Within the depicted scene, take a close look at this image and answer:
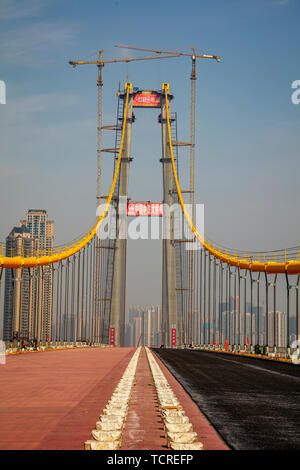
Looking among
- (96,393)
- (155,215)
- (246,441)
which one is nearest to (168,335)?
(155,215)

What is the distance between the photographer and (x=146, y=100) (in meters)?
130

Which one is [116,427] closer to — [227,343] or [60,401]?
[60,401]

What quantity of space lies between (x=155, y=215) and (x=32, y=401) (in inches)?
3976

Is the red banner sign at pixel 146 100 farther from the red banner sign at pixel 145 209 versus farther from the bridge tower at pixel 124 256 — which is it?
the red banner sign at pixel 145 209

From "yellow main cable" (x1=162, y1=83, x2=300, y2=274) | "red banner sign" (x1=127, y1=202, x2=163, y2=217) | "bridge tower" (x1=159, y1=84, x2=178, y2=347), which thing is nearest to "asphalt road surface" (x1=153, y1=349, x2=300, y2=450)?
"yellow main cable" (x1=162, y1=83, x2=300, y2=274)

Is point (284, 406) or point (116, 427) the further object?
point (284, 406)

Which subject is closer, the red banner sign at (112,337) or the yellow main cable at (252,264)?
the yellow main cable at (252,264)

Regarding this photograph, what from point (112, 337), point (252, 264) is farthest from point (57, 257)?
point (112, 337)

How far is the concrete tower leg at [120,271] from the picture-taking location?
10844 cm

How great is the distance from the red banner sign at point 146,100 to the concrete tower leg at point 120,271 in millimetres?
8301

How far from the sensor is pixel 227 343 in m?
73.9

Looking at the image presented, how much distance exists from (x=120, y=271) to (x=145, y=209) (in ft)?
38.7

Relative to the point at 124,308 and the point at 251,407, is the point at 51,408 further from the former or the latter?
the point at 124,308

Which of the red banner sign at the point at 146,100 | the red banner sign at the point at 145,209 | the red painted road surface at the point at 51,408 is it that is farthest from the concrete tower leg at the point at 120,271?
the red painted road surface at the point at 51,408
